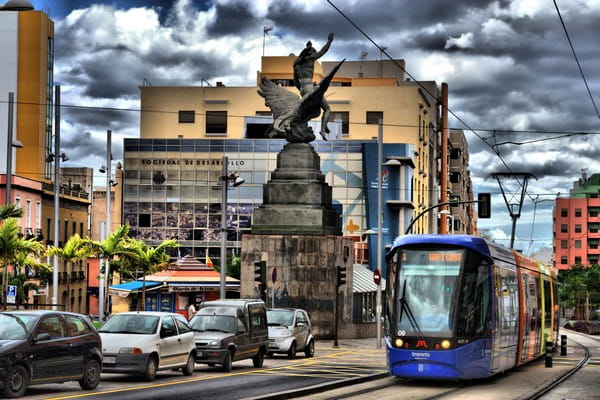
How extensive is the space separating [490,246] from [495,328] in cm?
179

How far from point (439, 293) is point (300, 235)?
20.3 m

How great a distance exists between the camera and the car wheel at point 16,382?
17.9 m

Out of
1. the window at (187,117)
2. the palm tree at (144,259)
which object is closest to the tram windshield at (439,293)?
the palm tree at (144,259)

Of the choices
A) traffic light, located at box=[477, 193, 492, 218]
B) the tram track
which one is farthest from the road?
traffic light, located at box=[477, 193, 492, 218]

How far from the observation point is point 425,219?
97.6 metres

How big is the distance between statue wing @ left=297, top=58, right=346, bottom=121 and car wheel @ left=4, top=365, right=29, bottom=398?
27.1m

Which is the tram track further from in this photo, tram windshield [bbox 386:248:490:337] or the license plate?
the license plate

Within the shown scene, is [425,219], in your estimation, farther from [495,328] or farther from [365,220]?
[495,328]

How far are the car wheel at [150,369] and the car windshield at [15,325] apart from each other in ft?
14.1

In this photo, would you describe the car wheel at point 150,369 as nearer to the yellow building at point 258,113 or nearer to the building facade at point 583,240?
the yellow building at point 258,113

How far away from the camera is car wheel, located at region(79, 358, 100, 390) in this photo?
2053 cm

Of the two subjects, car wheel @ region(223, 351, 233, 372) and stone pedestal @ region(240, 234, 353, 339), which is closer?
car wheel @ region(223, 351, 233, 372)

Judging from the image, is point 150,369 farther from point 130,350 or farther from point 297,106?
point 297,106

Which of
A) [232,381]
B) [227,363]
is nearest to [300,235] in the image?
[227,363]
